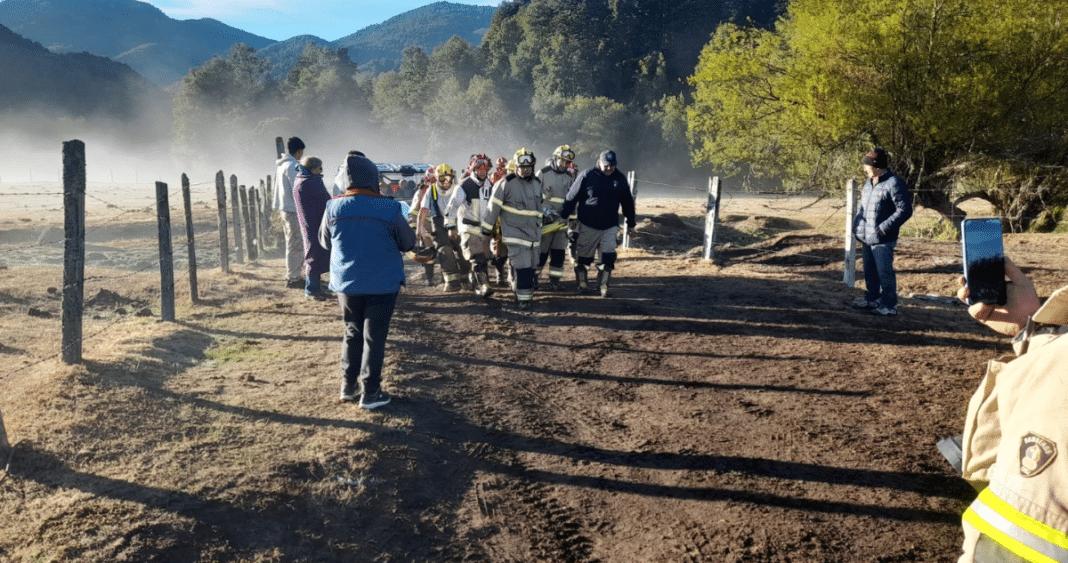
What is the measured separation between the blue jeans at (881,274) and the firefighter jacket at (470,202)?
4936 millimetres

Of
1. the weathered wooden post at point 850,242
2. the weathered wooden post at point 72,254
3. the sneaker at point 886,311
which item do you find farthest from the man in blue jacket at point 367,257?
the weathered wooden post at point 850,242

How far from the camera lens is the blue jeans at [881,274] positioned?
801 centimetres

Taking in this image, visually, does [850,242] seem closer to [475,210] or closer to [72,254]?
[475,210]

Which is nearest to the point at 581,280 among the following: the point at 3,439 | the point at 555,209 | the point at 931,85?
the point at 555,209

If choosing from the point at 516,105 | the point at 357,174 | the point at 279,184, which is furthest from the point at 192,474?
the point at 516,105

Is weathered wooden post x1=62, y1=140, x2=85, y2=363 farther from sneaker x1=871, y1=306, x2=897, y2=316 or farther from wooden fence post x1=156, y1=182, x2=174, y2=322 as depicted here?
sneaker x1=871, y1=306, x2=897, y2=316

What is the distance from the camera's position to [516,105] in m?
74.9

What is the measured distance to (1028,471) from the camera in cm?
159

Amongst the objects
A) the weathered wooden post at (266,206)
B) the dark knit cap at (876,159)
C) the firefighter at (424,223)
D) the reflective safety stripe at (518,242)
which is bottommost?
the reflective safety stripe at (518,242)

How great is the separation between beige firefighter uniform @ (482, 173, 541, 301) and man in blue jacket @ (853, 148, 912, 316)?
3.89m

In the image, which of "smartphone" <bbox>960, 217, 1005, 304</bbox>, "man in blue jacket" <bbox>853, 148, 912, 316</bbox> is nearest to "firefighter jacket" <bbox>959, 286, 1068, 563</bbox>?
"smartphone" <bbox>960, 217, 1005, 304</bbox>

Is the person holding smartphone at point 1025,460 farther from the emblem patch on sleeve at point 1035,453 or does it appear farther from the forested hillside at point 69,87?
the forested hillside at point 69,87

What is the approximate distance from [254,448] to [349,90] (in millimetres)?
93462

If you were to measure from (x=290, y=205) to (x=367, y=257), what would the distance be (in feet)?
17.9
